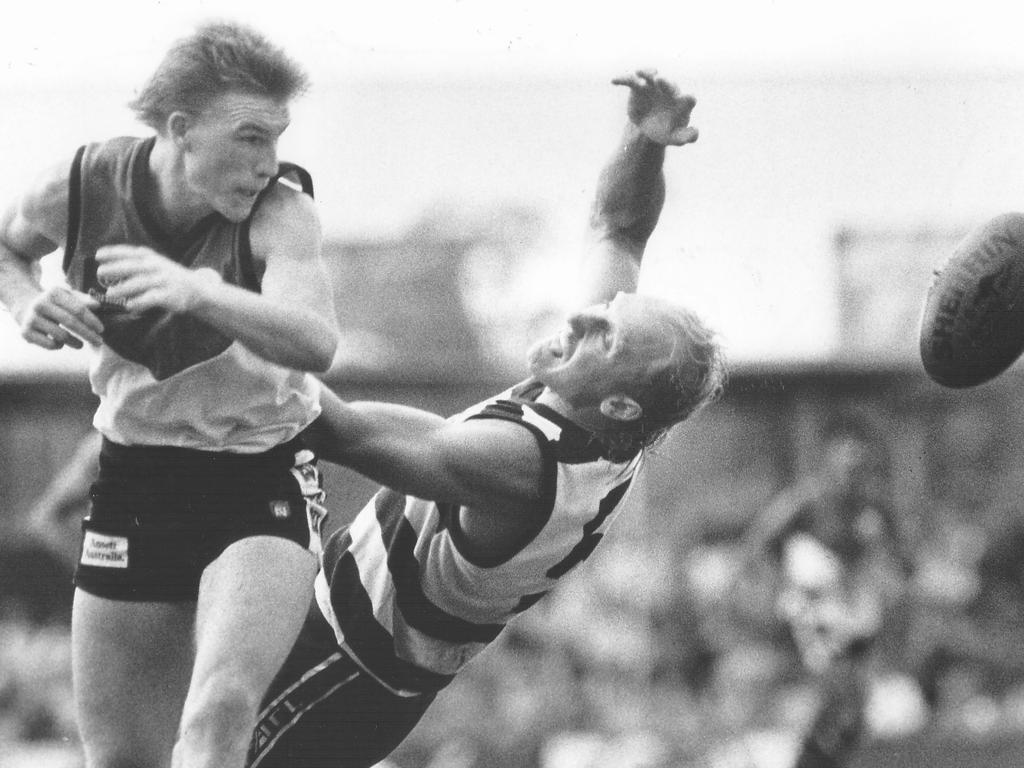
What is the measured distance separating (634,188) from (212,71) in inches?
53.4

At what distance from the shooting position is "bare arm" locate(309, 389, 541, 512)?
3.39 m

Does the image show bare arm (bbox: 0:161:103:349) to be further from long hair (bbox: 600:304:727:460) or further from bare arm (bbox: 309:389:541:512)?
long hair (bbox: 600:304:727:460)

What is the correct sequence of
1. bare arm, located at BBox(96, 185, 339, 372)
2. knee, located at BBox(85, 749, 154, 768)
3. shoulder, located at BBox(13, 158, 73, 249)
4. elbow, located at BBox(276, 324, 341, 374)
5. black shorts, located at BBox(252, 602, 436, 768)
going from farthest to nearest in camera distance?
black shorts, located at BBox(252, 602, 436, 768) < knee, located at BBox(85, 749, 154, 768) < shoulder, located at BBox(13, 158, 73, 249) < elbow, located at BBox(276, 324, 341, 374) < bare arm, located at BBox(96, 185, 339, 372)

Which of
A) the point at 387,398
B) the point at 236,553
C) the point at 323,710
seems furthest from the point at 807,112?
the point at 236,553

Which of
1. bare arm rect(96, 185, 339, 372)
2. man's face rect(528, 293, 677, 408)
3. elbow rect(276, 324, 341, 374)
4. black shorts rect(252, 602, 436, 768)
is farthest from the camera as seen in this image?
black shorts rect(252, 602, 436, 768)

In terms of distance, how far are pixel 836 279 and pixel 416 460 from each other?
3428mm

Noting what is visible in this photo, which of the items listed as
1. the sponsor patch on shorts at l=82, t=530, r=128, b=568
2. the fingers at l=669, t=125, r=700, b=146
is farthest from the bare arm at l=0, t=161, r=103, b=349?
the fingers at l=669, t=125, r=700, b=146

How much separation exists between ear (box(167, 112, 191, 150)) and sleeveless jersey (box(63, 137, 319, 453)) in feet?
0.30

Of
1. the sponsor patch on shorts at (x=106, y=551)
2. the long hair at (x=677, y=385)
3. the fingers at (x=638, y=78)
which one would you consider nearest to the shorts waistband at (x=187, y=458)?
the sponsor patch on shorts at (x=106, y=551)

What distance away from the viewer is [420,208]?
7516mm

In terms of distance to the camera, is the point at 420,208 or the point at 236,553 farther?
the point at 420,208

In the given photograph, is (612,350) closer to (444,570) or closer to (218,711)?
(444,570)

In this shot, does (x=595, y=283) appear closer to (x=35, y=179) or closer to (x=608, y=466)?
(x=608, y=466)

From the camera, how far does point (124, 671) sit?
326 cm
